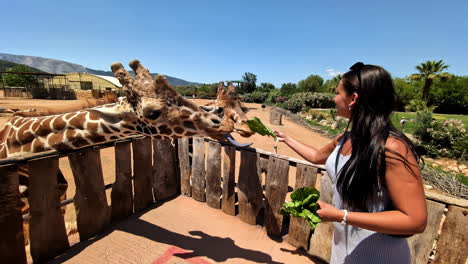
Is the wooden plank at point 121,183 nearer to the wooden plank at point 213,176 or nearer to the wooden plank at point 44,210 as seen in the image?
the wooden plank at point 44,210

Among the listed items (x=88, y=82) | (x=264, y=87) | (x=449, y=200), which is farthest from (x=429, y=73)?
(x=88, y=82)

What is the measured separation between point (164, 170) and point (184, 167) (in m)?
0.43

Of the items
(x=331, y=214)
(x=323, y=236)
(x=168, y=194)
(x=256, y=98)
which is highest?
(x=256, y=98)

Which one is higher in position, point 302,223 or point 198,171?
point 198,171

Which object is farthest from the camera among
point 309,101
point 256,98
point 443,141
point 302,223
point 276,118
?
point 256,98

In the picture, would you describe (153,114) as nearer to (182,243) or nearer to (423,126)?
A: (182,243)

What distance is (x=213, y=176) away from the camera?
433 cm

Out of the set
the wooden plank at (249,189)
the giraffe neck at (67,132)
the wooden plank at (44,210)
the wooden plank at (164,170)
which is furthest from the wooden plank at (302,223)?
the wooden plank at (44,210)

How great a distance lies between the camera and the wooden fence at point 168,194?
238 centimetres

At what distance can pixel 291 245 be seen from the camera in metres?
3.48

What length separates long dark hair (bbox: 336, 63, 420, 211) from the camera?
1299 millimetres

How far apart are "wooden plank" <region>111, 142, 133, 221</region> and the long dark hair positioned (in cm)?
341

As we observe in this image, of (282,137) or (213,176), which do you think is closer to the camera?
(282,137)

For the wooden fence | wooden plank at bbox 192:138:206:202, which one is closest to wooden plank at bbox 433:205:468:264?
the wooden fence
